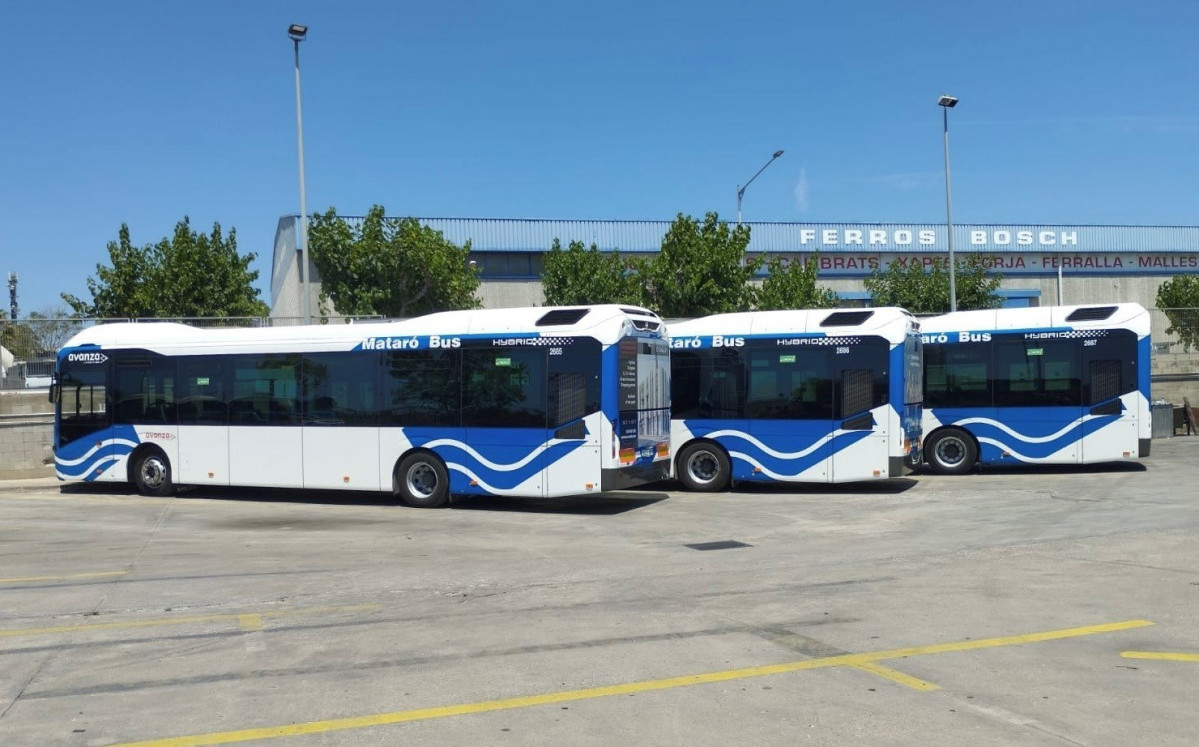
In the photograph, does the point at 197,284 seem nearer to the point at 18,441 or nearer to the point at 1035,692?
the point at 18,441

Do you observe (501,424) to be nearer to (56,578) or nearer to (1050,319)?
(56,578)

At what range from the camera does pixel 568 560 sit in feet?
41.8

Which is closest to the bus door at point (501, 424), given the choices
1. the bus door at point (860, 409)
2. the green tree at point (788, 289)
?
the bus door at point (860, 409)

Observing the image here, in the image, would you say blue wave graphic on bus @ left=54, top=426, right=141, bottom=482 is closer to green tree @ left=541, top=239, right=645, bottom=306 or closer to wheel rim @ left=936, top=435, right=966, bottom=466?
wheel rim @ left=936, top=435, right=966, bottom=466

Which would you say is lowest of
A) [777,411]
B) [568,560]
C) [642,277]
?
[568,560]

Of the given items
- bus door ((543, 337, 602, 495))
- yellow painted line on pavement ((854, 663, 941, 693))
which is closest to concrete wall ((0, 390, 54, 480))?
bus door ((543, 337, 602, 495))

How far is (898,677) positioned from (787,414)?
1237 centimetres

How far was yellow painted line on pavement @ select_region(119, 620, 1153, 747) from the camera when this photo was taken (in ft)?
20.4

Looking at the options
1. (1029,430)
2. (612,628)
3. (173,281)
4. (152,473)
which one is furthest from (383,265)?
(612,628)

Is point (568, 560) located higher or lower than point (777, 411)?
lower

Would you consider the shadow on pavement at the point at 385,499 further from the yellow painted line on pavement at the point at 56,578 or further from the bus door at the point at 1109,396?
the bus door at the point at 1109,396

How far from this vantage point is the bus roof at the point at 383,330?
1700cm

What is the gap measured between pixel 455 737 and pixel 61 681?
10.2 feet

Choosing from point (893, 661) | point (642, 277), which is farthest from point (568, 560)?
point (642, 277)
